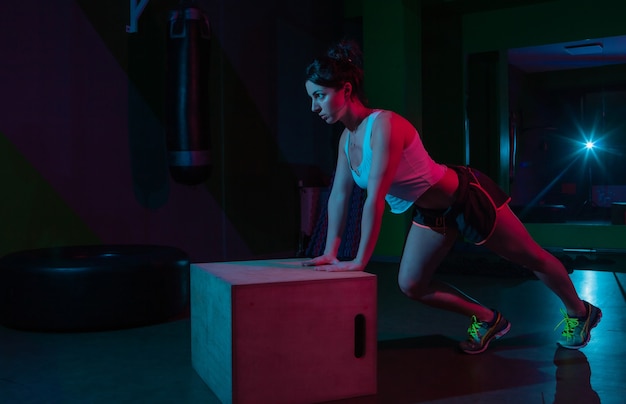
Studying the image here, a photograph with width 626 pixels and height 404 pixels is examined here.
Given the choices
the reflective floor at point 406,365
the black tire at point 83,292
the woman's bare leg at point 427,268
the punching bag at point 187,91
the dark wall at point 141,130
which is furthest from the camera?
the punching bag at point 187,91

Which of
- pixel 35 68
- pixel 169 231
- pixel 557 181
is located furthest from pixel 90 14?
pixel 557 181

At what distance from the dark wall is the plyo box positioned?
217 cm

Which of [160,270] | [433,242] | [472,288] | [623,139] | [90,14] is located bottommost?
[472,288]

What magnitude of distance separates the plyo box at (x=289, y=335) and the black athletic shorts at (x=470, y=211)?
549 mm

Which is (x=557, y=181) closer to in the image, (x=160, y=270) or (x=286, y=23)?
(x=286, y=23)

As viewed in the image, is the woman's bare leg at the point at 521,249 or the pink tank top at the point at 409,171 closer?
the pink tank top at the point at 409,171

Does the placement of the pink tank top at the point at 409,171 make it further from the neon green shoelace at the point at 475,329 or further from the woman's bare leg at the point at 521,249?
the neon green shoelace at the point at 475,329

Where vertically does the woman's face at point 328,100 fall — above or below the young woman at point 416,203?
above

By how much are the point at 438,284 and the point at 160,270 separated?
1.43 m

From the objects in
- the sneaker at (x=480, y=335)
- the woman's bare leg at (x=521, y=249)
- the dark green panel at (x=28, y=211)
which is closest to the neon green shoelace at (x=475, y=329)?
the sneaker at (x=480, y=335)

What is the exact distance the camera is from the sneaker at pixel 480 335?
100 inches

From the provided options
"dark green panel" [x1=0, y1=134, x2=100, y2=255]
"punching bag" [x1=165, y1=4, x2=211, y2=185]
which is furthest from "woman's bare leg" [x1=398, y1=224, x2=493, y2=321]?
"dark green panel" [x1=0, y1=134, x2=100, y2=255]

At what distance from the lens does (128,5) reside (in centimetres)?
430

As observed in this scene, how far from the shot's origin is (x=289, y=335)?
1.88 meters
